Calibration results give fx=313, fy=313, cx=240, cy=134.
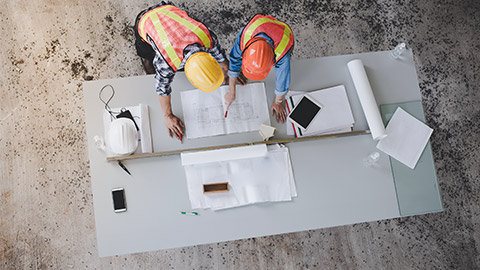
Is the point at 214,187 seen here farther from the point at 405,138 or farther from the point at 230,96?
the point at 405,138

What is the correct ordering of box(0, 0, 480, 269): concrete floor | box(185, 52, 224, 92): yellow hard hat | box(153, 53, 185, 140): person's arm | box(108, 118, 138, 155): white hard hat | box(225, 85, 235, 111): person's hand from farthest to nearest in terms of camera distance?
box(0, 0, 480, 269): concrete floor, box(225, 85, 235, 111): person's hand, box(108, 118, 138, 155): white hard hat, box(153, 53, 185, 140): person's arm, box(185, 52, 224, 92): yellow hard hat

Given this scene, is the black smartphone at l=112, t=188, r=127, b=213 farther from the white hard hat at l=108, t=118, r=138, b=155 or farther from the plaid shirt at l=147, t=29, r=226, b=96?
the plaid shirt at l=147, t=29, r=226, b=96

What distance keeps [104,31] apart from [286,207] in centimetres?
175

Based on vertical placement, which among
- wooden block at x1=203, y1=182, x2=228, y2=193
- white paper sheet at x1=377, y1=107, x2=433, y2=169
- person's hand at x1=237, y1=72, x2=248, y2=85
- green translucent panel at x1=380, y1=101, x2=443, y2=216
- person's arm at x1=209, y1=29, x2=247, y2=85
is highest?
person's arm at x1=209, y1=29, x2=247, y2=85

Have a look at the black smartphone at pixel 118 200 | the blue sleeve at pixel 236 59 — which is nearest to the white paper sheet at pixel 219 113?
the blue sleeve at pixel 236 59

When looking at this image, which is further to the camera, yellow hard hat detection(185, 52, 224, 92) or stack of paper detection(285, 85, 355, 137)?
stack of paper detection(285, 85, 355, 137)

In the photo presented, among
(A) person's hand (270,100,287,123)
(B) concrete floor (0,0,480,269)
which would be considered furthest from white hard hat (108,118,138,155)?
(B) concrete floor (0,0,480,269)

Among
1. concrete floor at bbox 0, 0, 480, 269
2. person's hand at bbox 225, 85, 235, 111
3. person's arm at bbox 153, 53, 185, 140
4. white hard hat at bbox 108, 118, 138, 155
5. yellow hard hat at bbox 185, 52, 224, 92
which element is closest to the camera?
yellow hard hat at bbox 185, 52, 224, 92

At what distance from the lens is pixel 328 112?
4.87 feet

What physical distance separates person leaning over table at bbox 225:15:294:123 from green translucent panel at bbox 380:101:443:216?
0.65 m

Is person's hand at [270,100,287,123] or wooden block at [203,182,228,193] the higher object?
person's hand at [270,100,287,123]

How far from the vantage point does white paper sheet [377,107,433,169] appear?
4.79ft

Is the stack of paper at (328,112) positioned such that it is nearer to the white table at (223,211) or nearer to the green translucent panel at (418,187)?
the white table at (223,211)

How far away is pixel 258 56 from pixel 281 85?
10.8 inches
